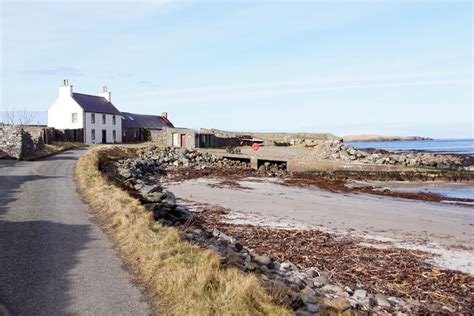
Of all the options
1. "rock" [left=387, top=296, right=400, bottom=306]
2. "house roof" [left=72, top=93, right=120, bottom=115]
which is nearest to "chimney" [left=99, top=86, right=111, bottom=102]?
"house roof" [left=72, top=93, right=120, bottom=115]

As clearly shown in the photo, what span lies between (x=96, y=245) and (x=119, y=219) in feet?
6.13

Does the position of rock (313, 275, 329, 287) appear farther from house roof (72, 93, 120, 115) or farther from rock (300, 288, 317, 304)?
house roof (72, 93, 120, 115)

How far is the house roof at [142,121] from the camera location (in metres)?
70.2

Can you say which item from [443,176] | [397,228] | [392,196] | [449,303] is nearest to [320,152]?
[443,176]

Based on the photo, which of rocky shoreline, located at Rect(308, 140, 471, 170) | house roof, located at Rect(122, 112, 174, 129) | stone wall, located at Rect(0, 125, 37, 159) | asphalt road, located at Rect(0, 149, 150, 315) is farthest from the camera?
house roof, located at Rect(122, 112, 174, 129)

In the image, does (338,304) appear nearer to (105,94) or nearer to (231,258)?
(231,258)

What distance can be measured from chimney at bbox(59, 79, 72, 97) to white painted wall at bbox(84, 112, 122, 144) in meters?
3.50

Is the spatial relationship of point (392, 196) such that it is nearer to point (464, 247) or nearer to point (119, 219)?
point (464, 247)

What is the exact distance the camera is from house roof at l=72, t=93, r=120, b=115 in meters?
60.2

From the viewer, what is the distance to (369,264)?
1116 cm

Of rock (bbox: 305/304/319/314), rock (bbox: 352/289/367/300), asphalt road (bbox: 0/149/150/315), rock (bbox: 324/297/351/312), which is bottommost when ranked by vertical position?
rock (bbox: 352/289/367/300)

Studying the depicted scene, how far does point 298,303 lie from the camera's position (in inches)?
289

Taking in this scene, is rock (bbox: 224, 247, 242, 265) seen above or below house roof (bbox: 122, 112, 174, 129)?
below

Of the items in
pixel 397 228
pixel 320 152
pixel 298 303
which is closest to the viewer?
pixel 298 303
